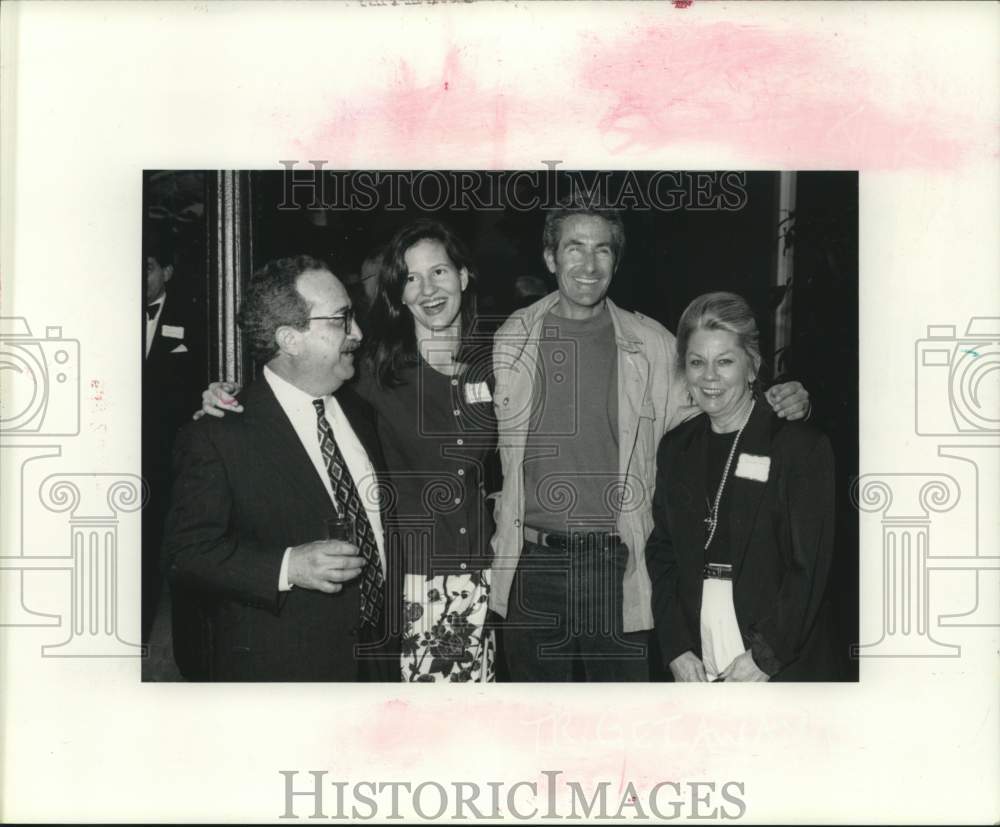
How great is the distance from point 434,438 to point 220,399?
59 centimetres

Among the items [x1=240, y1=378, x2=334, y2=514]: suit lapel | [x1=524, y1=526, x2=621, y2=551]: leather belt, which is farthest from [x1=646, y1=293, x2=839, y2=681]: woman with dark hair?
[x1=240, y1=378, x2=334, y2=514]: suit lapel

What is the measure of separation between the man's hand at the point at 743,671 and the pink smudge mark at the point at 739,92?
1359 millimetres

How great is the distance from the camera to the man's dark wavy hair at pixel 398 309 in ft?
11.5

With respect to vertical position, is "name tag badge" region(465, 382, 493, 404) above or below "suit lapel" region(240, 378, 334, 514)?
above

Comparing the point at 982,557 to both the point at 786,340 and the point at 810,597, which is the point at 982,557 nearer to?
the point at 810,597

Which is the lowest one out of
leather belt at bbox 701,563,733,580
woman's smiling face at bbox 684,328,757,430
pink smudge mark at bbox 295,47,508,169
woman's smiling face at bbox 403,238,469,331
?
leather belt at bbox 701,563,733,580

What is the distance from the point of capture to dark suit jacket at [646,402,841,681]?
11.5ft

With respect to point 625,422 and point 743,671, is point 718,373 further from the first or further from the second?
point 743,671

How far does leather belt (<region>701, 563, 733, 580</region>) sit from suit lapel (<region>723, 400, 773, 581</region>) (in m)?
0.02

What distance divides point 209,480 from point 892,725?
199 cm

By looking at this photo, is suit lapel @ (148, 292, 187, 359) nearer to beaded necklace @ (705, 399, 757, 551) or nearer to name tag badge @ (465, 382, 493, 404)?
name tag badge @ (465, 382, 493, 404)

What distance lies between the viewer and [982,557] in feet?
11.8

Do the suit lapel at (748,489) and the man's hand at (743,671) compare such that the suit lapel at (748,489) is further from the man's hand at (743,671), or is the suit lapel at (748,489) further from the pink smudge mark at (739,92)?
the pink smudge mark at (739,92)

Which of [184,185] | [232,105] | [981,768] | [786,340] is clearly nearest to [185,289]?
[184,185]
